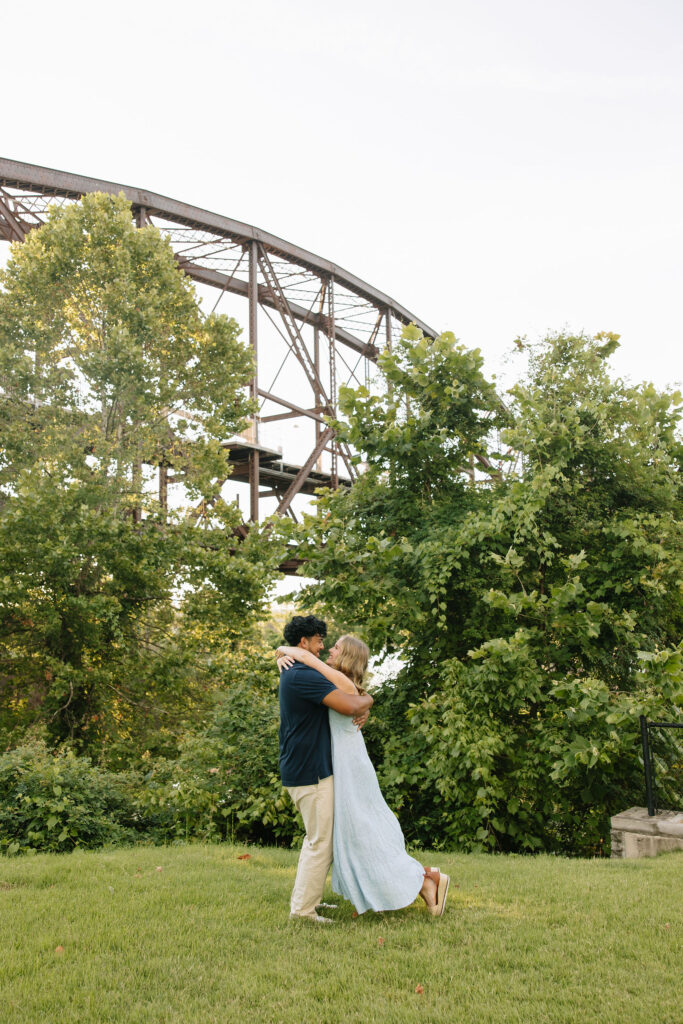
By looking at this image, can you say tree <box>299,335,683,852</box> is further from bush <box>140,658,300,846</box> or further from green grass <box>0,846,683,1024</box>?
green grass <box>0,846,683,1024</box>

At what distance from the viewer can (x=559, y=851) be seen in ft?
24.5

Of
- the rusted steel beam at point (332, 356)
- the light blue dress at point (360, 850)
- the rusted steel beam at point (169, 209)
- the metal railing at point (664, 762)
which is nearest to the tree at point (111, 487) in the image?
the rusted steel beam at point (169, 209)

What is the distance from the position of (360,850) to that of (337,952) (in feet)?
1.77

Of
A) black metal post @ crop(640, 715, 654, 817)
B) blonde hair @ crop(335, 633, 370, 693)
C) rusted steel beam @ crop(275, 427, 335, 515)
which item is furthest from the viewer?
rusted steel beam @ crop(275, 427, 335, 515)

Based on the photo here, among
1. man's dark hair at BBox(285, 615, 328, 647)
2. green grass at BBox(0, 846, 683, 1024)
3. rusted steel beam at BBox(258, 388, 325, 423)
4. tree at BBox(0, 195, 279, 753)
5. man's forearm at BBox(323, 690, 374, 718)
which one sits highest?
rusted steel beam at BBox(258, 388, 325, 423)

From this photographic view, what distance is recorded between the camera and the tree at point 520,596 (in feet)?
23.5

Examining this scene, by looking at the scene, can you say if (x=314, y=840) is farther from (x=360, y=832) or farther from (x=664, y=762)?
(x=664, y=762)

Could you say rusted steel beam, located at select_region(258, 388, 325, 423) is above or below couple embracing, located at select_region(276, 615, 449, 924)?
above

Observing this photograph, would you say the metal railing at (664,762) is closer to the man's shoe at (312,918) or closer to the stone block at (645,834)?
the stone block at (645,834)

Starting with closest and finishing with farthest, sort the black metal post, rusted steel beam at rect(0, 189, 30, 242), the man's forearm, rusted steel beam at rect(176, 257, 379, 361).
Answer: the man's forearm < the black metal post < rusted steel beam at rect(0, 189, 30, 242) < rusted steel beam at rect(176, 257, 379, 361)

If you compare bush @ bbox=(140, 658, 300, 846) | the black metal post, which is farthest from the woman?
bush @ bbox=(140, 658, 300, 846)

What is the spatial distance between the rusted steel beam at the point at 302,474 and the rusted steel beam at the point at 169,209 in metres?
6.85

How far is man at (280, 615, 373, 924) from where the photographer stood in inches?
167

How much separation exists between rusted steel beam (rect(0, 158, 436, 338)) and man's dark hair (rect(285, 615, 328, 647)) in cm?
1669
